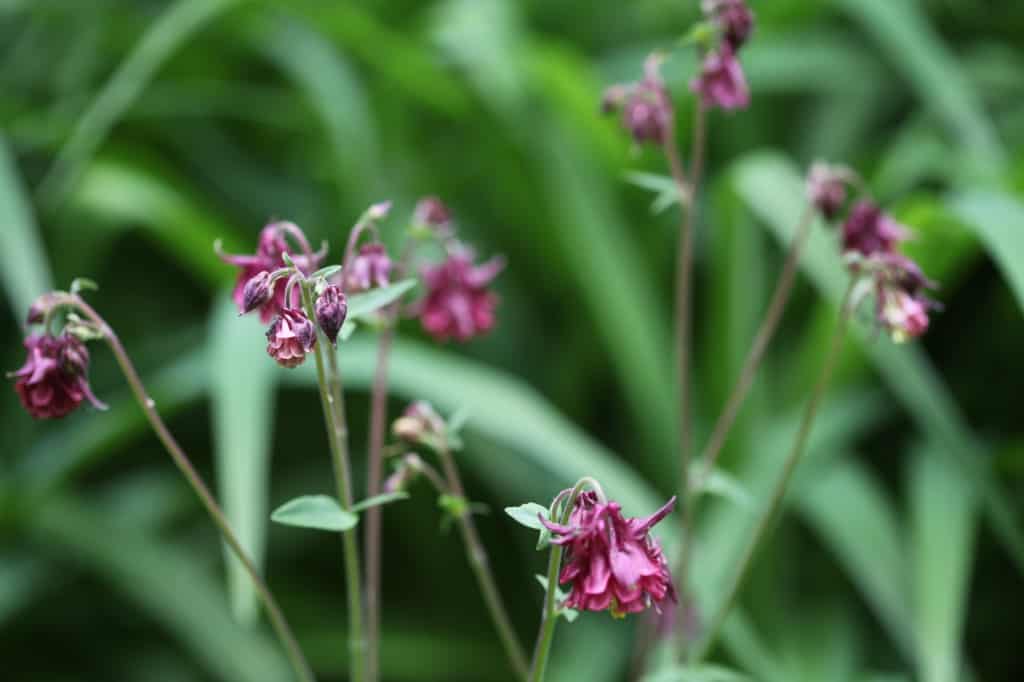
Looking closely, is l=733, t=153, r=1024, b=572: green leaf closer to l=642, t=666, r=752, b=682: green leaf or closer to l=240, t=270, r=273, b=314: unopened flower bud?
l=642, t=666, r=752, b=682: green leaf

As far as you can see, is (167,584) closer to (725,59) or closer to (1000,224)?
(725,59)

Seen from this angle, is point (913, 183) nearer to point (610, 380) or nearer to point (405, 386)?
point (610, 380)

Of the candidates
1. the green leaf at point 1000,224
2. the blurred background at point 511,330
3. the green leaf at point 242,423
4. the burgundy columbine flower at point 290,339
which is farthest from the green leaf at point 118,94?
the burgundy columbine flower at point 290,339

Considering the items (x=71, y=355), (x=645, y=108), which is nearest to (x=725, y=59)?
(x=645, y=108)

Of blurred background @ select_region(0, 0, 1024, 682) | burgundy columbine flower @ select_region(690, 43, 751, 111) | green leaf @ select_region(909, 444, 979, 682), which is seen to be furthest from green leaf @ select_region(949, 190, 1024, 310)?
burgundy columbine flower @ select_region(690, 43, 751, 111)

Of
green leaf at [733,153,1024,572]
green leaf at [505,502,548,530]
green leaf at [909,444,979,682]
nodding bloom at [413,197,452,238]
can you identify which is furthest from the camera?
green leaf at [733,153,1024,572]
